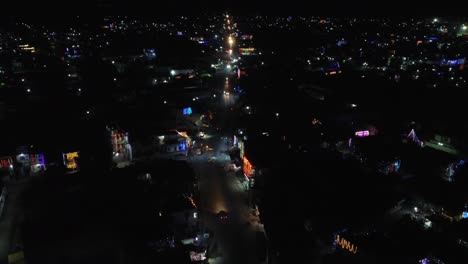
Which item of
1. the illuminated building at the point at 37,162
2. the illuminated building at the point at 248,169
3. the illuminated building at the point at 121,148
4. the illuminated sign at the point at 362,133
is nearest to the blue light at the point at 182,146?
the illuminated building at the point at 121,148

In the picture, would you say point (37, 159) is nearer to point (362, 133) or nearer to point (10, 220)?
point (10, 220)

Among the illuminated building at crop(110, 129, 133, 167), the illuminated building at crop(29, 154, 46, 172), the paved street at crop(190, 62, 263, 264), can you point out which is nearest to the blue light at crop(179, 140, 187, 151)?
the paved street at crop(190, 62, 263, 264)

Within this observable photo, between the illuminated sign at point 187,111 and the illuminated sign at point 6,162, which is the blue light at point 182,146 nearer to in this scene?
the illuminated sign at point 187,111

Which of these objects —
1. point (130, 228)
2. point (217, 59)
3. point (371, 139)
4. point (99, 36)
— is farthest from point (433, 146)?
point (99, 36)

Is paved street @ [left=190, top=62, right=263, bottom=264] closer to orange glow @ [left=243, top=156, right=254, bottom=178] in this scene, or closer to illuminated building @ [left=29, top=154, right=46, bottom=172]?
orange glow @ [left=243, top=156, right=254, bottom=178]

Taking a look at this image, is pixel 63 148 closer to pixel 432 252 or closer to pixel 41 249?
pixel 41 249
